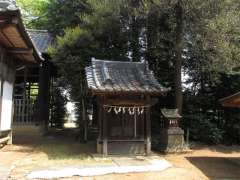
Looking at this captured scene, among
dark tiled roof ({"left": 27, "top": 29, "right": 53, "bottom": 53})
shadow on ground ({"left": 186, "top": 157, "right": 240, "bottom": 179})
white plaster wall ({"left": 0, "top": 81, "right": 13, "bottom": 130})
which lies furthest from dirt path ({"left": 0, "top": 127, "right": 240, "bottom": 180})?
dark tiled roof ({"left": 27, "top": 29, "right": 53, "bottom": 53})

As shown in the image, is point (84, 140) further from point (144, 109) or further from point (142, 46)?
point (142, 46)

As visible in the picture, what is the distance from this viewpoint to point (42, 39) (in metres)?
18.5

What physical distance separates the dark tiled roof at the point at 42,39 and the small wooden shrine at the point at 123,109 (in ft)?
18.3

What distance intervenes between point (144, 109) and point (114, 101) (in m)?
1.42

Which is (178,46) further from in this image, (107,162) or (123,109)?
(107,162)

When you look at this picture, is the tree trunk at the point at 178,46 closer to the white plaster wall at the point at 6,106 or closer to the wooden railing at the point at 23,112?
the wooden railing at the point at 23,112

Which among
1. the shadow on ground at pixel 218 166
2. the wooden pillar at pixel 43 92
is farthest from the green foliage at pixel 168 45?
the shadow on ground at pixel 218 166

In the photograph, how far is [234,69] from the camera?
49.5 feet

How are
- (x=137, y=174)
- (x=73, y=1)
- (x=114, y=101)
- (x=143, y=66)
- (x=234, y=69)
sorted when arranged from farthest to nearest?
1. (x=73, y=1)
2. (x=234, y=69)
3. (x=143, y=66)
4. (x=114, y=101)
5. (x=137, y=174)

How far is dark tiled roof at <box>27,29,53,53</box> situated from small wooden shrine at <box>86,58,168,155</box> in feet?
18.3

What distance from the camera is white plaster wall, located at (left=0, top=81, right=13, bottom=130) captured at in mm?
11500

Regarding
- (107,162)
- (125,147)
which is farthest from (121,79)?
(107,162)

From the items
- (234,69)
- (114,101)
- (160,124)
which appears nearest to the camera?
(114,101)

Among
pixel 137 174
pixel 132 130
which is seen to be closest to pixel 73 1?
pixel 132 130
